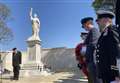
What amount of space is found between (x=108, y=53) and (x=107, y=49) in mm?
56

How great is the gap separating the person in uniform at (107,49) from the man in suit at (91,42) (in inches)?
74.6

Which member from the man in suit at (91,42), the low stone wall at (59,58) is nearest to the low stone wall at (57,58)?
the low stone wall at (59,58)

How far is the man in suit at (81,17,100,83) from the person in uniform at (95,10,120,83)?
1895 mm

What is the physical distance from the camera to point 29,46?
96.3ft

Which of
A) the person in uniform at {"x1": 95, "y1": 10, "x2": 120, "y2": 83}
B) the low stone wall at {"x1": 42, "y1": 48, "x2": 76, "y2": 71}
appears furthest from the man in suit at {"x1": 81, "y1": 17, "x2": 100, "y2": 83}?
the low stone wall at {"x1": 42, "y1": 48, "x2": 76, "y2": 71}

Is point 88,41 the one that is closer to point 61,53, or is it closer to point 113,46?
point 113,46

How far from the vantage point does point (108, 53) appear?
5785 millimetres

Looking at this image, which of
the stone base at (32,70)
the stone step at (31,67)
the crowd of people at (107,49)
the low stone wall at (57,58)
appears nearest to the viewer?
the crowd of people at (107,49)

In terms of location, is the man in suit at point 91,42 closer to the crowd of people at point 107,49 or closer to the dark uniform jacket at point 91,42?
the dark uniform jacket at point 91,42

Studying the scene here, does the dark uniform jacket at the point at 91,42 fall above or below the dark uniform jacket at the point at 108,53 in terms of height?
above

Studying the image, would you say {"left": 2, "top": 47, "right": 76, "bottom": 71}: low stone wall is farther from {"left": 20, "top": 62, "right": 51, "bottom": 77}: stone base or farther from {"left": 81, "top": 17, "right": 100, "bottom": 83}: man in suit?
{"left": 81, "top": 17, "right": 100, "bottom": 83}: man in suit

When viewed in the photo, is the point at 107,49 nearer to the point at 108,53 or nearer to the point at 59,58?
the point at 108,53

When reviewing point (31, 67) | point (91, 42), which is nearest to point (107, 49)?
point (91, 42)

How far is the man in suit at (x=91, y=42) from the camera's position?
26.2ft
